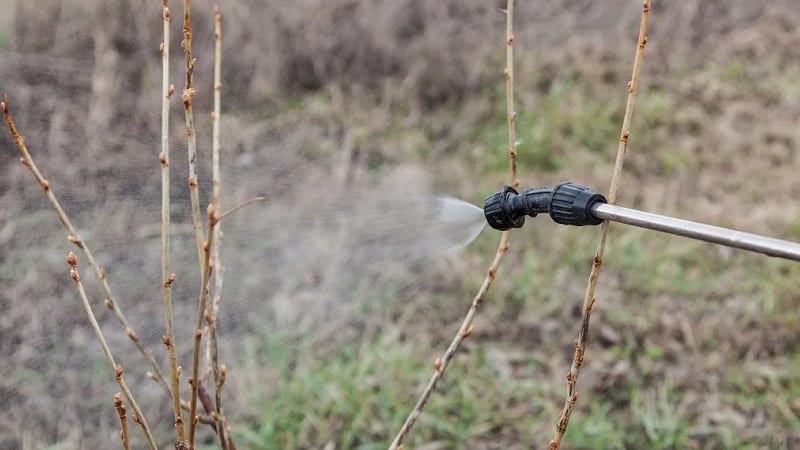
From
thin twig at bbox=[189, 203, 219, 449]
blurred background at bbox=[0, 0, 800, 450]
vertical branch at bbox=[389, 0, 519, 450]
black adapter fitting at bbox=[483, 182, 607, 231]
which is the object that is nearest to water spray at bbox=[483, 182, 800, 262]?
black adapter fitting at bbox=[483, 182, 607, 231]

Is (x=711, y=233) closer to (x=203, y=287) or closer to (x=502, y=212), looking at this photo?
(x=502, y=212)

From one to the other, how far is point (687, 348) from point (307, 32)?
2.95m

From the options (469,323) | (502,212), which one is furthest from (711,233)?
(469,323)

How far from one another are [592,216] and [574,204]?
0.03 meters

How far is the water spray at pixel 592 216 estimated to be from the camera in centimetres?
100

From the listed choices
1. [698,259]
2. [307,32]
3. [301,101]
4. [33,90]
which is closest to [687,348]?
[698,259]

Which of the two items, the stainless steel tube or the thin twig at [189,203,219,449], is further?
the thin twig at [189,203,219,449]

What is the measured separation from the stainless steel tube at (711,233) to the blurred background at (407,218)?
152cm

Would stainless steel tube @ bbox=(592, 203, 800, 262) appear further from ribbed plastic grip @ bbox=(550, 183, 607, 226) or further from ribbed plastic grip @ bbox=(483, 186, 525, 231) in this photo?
ribbed plastic grip @ bbox=(483, 186, 525, 231)

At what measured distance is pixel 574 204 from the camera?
1240 millimetres

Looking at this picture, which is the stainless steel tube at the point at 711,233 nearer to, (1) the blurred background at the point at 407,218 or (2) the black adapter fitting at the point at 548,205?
(2) the black adapter fitting at the point at 548,205

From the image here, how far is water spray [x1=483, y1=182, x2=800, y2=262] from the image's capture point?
3.27 ft

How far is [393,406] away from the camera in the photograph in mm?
2602

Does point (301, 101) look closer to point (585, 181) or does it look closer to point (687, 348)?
point (585, 181)
